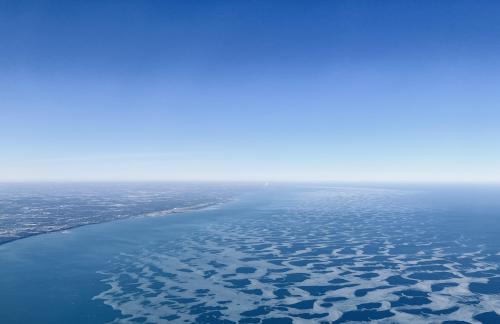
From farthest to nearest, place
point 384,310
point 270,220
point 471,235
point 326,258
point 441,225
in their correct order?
1. point 270,220
2. point 441,225
3. point 471,235
4. point 326,258
5. point 384,310

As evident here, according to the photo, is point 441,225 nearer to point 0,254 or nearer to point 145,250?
point 145,250

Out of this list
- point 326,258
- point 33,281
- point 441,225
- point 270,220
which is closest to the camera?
point 33,281

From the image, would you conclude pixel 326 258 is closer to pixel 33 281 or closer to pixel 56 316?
pixel 56 316

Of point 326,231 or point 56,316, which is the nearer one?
point 56,316

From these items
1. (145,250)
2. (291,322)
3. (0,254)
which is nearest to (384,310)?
(291,322)

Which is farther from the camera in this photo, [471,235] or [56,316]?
[471,235]

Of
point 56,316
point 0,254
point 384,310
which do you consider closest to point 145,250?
point 0,254
